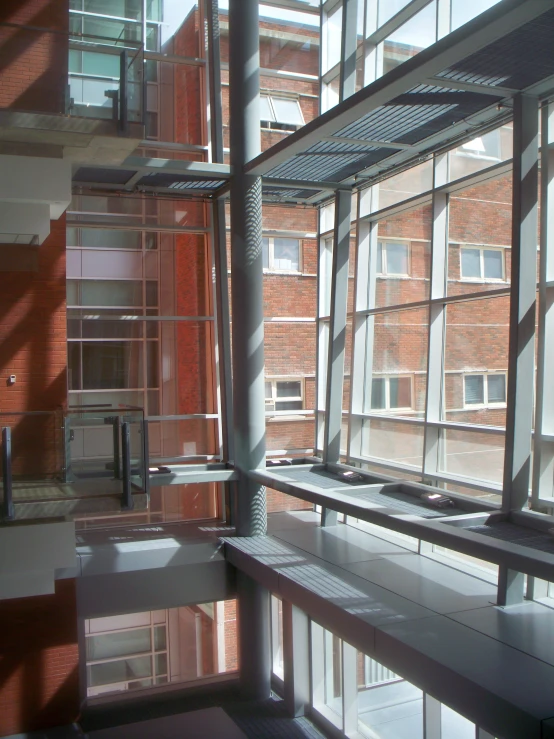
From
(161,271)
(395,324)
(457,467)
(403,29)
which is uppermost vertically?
(403,29)

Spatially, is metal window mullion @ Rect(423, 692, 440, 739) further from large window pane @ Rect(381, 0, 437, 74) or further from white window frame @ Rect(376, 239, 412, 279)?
large window pane @ Rect(381, 0, 437, 74)

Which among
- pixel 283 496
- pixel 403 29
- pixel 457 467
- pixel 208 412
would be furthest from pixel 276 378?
pixel 403 29

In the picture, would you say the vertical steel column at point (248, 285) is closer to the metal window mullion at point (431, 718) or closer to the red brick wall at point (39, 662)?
the red brick wall at point (39, 662)

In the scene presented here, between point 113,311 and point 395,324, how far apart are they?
14.8ft

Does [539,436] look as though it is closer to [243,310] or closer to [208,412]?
[243,310]

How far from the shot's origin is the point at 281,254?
1334cm

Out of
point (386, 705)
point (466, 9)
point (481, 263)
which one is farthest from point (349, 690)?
point (466, 9)

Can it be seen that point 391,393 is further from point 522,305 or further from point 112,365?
point 112,365

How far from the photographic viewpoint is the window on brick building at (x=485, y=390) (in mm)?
9250

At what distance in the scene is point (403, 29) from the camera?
419 inches

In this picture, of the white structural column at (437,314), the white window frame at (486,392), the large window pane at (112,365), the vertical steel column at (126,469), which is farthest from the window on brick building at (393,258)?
the vertical steel column at (126,469)

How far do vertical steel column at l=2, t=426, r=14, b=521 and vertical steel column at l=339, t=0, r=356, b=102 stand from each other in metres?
5.97

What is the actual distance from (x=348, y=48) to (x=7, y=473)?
6897 mm

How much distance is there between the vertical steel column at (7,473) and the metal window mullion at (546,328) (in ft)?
18.0
